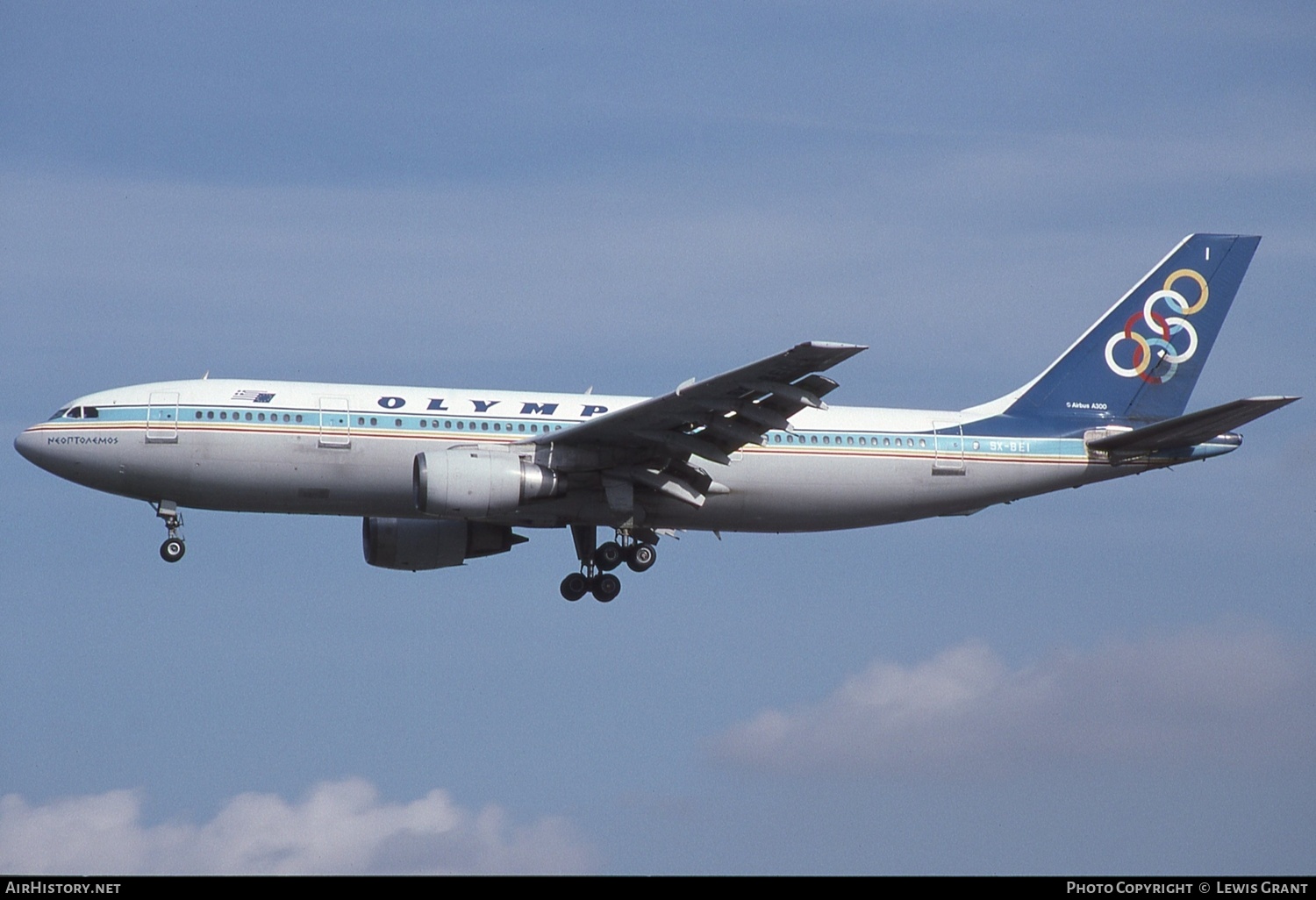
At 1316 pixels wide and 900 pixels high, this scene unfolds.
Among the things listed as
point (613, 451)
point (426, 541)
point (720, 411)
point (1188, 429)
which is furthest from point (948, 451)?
point (426, 541)

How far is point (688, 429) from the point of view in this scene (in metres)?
40.6

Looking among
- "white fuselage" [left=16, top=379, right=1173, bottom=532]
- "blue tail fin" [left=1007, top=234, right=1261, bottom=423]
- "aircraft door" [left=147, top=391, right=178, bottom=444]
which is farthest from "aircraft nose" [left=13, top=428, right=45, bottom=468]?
"blue tail fin" [left=1007, top=234, right=1261, bottom=423]

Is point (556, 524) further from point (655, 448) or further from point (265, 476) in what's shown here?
point (265, 476)

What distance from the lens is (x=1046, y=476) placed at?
43.9 m

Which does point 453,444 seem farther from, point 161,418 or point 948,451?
point 948,451

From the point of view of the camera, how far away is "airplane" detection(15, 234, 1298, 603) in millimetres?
39812

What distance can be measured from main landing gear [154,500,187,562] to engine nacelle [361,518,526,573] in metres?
5.24

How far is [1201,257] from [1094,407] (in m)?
5.50

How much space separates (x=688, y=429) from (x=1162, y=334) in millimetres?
13625

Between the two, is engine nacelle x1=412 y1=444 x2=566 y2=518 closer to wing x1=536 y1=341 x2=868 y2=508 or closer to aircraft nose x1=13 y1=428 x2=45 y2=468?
wing x1=536 y1=341 x2=868 y2=508

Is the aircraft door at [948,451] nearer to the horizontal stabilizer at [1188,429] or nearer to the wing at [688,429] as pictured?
the horizontal stabilizer at [1188,429]

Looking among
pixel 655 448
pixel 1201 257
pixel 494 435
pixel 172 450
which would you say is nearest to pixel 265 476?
pixel 172 450

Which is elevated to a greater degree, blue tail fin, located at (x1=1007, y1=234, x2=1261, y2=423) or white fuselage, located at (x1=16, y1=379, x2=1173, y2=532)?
blue tail fin, located at (x1=1007, y1=234, x2=1261, y2=423)

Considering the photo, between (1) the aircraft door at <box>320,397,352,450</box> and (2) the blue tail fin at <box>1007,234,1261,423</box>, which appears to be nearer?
(1) the aircraft door at <box>320,397,352,450</box>
